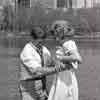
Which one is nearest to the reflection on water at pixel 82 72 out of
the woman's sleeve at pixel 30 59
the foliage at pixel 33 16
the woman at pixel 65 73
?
the foliage at pixel 33 16

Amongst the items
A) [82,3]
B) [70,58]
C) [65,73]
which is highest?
[82,3]

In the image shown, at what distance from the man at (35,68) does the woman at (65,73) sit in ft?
0.32

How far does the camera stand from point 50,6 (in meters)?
5.60

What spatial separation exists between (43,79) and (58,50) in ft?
0.91

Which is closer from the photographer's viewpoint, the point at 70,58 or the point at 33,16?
the point at 70,58

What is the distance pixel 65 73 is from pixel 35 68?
30 cm

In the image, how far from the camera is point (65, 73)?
3230 millimetres

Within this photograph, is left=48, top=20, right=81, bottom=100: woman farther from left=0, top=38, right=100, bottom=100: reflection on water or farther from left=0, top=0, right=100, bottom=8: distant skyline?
left=0, top=0, right=100, bottom=8: distant skyline

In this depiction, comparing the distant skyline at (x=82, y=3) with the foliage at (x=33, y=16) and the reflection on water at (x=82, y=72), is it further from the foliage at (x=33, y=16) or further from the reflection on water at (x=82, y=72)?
the reflection on water at (x=82, y=72)

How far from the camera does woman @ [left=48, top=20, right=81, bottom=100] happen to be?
319cm

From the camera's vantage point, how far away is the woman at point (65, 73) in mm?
3189

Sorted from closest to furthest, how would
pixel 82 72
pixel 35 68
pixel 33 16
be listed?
pixel 35 68 < pixel 33 16 < pixel 82 72

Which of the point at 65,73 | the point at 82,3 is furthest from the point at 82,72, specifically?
the point at 65,73

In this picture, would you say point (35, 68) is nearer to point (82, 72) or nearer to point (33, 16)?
point (33, 16)
